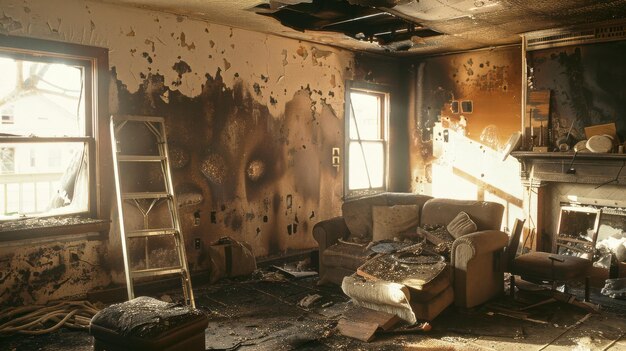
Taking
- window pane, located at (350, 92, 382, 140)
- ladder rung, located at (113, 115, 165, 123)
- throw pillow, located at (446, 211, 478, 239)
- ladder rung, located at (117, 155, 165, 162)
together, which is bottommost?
throw pillow, located at (446, 211, 478, 239)

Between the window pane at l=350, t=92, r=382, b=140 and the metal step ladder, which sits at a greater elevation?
the window pane at l=350, t=92, r=382, b=140

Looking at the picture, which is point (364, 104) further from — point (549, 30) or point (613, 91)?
point (613, 91)

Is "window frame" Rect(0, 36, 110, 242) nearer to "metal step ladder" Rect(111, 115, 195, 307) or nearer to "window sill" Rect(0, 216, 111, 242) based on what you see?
"window sill" Rect(0, 216, 111, 242)

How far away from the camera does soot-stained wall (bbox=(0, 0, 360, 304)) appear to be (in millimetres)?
4348

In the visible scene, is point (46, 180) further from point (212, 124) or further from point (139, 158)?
point (212, 124)

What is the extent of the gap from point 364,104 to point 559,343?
4.57 meters

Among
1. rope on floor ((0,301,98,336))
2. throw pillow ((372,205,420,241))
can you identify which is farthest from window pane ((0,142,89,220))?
throw pillow ((372,205,420,241))

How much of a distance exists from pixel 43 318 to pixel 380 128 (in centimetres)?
525

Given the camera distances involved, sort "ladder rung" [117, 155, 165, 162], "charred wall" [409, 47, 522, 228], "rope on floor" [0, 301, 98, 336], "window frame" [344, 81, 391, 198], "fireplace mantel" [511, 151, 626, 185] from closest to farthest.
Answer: "rope on floor" [0, 301, 98, 336], "ladder rung" [117, 155, 165, 162], "fireplace mantel" [511, 151, 626, 185], "charred wall" [409, 47, 522, 228], "window frame" [344, 81, 391, 198]

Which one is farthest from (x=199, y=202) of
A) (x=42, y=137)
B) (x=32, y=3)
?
(x=32, y=3)

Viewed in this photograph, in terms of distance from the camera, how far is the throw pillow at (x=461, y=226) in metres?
4.69

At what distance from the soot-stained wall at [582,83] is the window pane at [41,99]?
5210mm

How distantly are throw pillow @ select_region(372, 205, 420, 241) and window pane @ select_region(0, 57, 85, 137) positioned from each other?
10.2ft

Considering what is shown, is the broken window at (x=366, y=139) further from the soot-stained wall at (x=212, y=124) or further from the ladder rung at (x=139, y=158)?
the ladder rung at (x=139, y=158)
